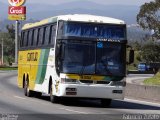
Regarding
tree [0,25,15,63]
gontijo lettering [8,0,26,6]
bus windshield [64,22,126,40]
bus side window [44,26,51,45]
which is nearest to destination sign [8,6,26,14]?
gontijo lettering [8,0,26,6]

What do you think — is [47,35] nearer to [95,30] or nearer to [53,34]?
[53,34]

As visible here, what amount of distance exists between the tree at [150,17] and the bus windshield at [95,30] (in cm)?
5233

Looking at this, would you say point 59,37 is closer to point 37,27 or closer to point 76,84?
point 76,84

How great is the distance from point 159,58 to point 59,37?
6915 cm

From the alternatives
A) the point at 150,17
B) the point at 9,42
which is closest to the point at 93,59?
the point at 150,17

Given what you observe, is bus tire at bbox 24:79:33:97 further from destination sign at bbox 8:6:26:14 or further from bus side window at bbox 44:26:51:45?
destination sign at bbox 8:6:26:14

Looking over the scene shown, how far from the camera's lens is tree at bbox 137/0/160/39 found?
75.4 meters

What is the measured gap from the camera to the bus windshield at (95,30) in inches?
885

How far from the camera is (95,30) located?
22.7 meters

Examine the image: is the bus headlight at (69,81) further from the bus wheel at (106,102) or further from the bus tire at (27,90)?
the bus tire at (27,90)

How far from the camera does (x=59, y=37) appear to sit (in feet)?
74.1

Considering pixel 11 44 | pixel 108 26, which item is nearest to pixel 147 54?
pixel 108 26

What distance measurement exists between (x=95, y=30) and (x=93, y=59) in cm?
116

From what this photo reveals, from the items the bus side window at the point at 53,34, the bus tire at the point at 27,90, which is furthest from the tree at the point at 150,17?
the bus side window at the point at 53,34
